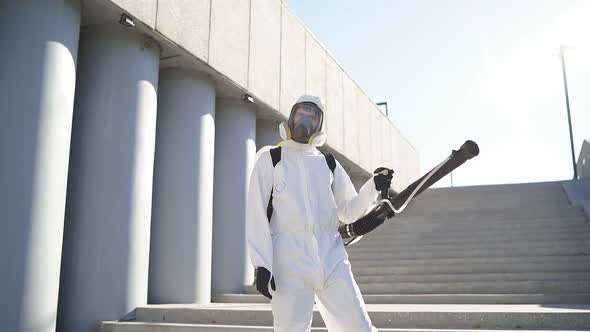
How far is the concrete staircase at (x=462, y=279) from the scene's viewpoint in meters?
5.47

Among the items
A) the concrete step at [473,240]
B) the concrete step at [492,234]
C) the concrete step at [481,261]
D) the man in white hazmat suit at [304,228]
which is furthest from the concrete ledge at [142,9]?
the concrete step at [492,234]

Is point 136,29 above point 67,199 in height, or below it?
above

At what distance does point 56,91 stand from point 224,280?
167 inches

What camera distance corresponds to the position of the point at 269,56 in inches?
401

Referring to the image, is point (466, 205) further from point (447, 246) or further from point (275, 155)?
point (275, 155)

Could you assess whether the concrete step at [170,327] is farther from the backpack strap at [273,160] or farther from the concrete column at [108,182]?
the backpack strap at [273,160]

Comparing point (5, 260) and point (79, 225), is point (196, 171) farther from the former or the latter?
point (5, 260)

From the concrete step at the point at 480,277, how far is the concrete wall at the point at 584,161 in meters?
9.81

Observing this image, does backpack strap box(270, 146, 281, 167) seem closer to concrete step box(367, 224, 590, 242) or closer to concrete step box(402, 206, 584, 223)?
concrete step box(367, 224, 590, 242)

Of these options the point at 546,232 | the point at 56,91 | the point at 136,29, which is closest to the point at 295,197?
the point at 56,91

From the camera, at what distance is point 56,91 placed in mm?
5711

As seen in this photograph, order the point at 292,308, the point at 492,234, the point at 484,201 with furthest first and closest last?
the point at 484,201, the point at 492,234, the point at 292,308

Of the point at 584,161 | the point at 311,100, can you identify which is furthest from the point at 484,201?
the point at 311,100

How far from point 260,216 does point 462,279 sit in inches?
231
